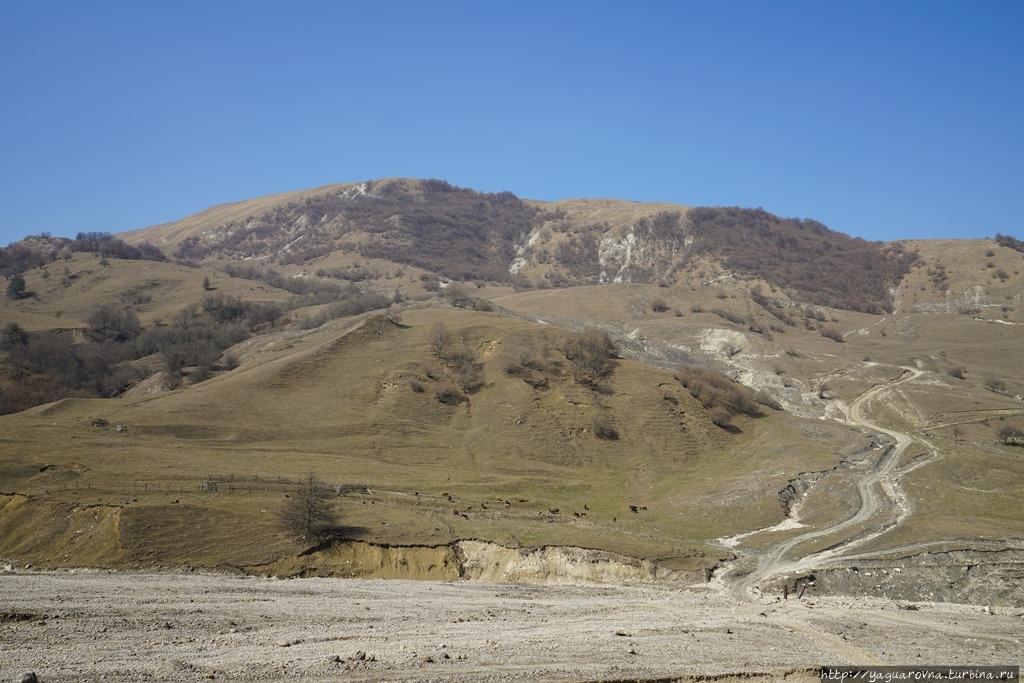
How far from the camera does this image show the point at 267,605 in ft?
104

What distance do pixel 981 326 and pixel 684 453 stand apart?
106139 mm

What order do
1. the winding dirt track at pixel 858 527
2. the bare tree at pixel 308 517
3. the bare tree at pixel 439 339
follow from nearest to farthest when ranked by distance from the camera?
the winding dirt track at pixel 858 527
the bare tree at pixel 308 517
the bare tree at pixel 439 339

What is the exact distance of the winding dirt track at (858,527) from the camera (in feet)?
141

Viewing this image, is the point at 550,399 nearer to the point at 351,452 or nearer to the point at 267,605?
the point at 351,452

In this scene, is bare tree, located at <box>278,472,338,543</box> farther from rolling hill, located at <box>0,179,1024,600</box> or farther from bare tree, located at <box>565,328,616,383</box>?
bare tree, located at <box>565,328,616,383</box>

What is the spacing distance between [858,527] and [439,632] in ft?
115

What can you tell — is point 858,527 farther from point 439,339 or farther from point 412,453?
point 439,339

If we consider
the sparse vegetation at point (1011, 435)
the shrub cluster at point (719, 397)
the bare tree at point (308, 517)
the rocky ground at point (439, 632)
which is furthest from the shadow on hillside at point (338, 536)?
the sparse vegetation at point (1011, 435)

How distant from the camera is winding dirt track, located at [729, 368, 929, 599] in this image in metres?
43.0

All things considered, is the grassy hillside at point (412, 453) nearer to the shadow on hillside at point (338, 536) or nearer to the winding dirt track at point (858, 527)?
the shadow on hillside at point (338, 536)

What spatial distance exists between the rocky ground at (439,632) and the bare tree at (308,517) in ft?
19.9

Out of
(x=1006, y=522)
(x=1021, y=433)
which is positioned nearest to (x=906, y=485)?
(x=1006, y=522)

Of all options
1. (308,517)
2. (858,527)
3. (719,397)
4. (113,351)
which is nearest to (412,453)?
(308,517)

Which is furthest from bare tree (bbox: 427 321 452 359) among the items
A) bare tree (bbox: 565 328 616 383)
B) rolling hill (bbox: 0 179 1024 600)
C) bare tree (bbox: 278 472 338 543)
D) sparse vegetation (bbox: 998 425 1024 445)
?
sparse vegetation (bbox: 998 425 1024 445)
